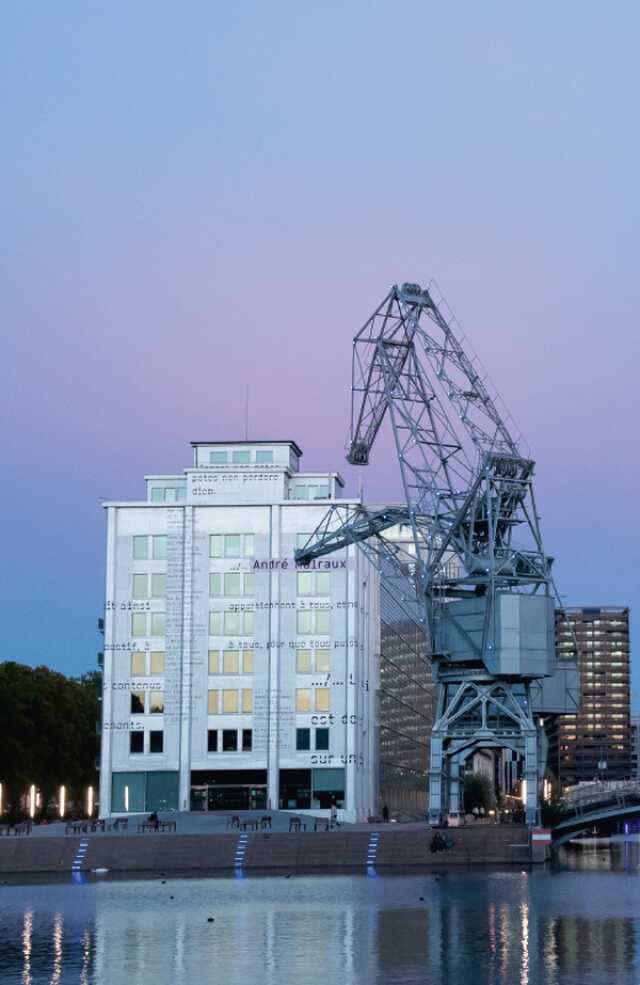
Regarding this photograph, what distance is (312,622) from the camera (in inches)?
5266

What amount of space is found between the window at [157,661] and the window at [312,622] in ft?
38.3

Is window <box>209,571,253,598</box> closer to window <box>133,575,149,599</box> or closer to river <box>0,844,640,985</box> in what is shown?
window <box>133,575,149,599</box>

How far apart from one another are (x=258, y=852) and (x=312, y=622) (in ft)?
146

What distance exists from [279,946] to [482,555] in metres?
50.5

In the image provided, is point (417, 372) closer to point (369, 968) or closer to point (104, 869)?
point (104, 869)

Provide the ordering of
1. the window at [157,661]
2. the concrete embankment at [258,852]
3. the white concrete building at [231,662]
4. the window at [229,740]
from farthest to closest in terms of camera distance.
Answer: the window at [157,661]
the window at [229,740]
the white concrete building at [231,662]
the concrete embankment at [258,852]

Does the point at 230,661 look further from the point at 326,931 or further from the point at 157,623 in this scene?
the point at 326,931

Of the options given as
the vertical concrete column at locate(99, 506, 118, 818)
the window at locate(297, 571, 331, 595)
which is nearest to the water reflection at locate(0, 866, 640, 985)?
the vertical concrete column at locate(99, 506, 118, 818)

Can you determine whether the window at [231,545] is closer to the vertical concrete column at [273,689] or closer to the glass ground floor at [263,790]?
the vertical concrete column at [273,689]

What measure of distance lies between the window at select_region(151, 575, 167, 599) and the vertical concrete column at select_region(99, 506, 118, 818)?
323cm

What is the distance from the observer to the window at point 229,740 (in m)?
134

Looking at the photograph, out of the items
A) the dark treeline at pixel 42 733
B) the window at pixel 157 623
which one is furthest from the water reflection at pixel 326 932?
the dark treeline at pixel 42 733

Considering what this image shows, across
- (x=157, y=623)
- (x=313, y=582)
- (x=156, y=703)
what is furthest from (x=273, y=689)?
(x=157, y=623)

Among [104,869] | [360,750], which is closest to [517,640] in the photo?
[104,869]
